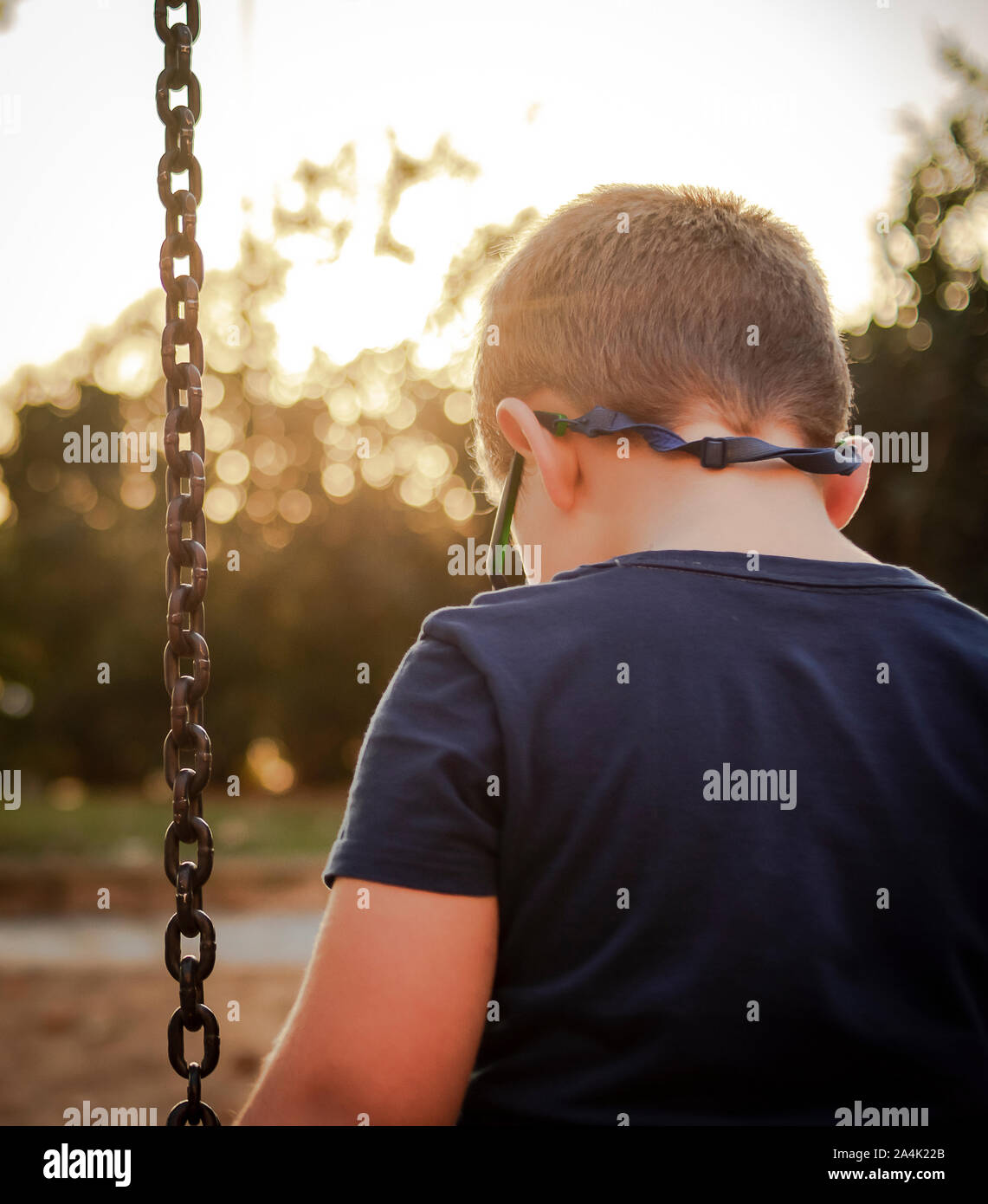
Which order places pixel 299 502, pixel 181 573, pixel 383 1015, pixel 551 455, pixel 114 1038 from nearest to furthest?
pixel 383 1015 → pixel 551 455 → pixel 181 573 → pixel 114 1038 → pixel 299 502

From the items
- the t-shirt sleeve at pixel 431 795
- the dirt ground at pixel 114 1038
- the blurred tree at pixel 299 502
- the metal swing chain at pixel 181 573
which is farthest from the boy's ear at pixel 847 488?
the blurred tree at pixel 299 502

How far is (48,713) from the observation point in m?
14.4

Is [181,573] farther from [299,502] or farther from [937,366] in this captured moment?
[299,502]

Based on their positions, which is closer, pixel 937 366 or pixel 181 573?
pixel 181 573

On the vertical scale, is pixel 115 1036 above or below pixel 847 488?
below

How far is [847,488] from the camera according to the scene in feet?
4.24

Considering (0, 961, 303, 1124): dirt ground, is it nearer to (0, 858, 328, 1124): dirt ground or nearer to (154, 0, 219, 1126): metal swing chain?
(0, 858, 328, 1124): dirt ground

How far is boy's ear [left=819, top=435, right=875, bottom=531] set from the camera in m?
1.27

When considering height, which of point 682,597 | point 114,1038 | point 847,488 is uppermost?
point 847,488

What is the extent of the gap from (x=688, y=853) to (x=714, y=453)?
406 millimetres

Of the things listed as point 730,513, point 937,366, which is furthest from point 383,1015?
point 937,366

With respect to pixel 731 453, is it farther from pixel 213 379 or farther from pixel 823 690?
pixel 213 379

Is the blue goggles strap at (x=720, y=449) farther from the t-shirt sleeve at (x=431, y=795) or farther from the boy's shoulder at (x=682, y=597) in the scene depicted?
the t-shirt sleeve at (x=431, y=795)
